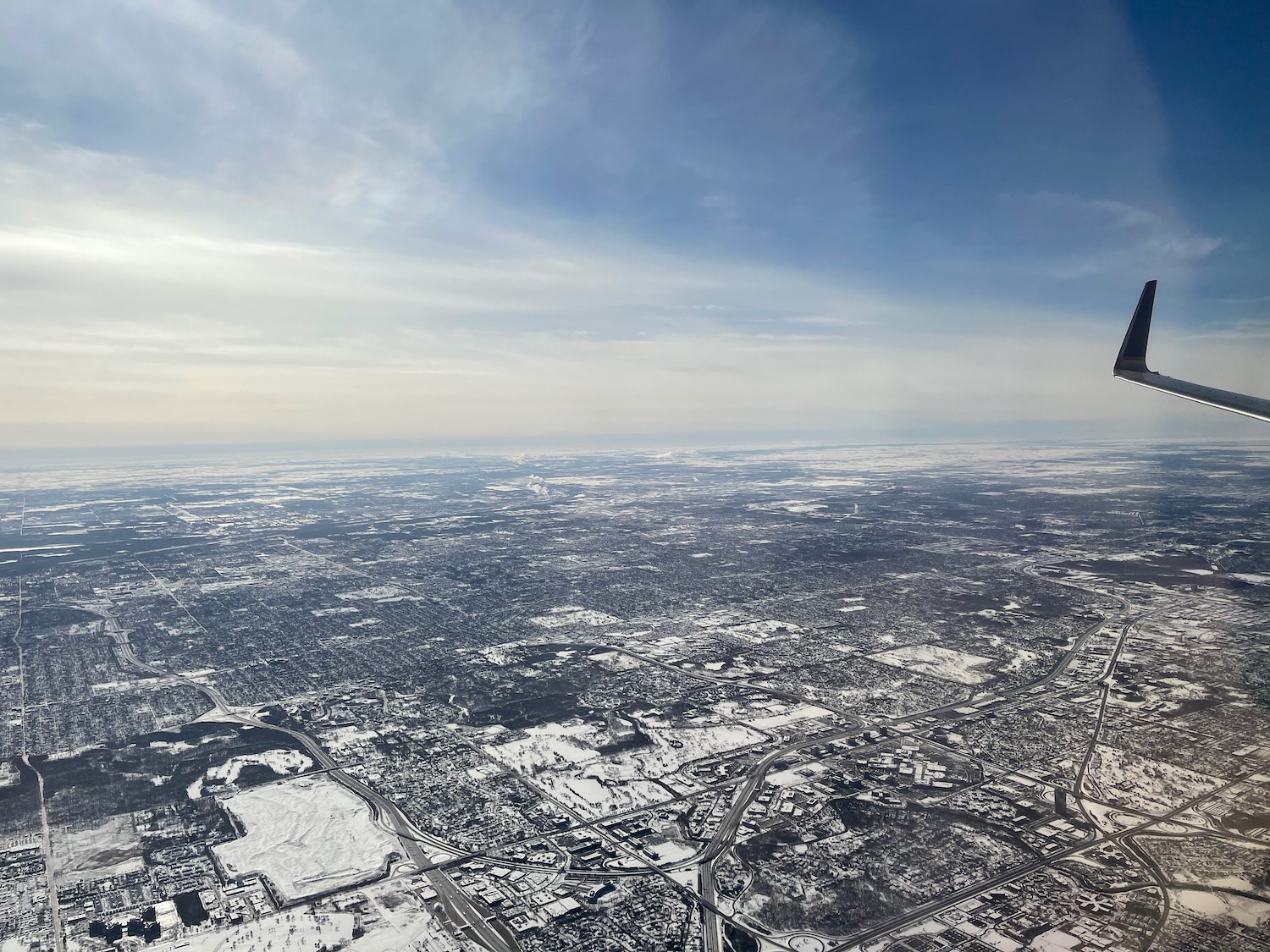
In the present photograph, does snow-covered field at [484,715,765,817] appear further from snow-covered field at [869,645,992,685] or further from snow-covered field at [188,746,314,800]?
snow-covered field at [869,645,992,685]

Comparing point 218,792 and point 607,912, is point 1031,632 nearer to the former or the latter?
point 607,912

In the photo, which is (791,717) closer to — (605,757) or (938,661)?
(605,757)

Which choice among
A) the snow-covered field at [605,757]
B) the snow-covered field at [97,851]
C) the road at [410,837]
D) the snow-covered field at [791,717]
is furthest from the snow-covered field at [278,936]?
the snow-covered field at [791,717]

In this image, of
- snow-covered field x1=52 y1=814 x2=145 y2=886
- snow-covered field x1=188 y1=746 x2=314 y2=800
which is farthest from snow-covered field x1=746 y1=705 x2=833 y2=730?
snow-covered field x1=52 y1=814 x2=145 y2=886

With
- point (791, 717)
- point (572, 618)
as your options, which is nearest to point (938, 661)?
point (791, 717)

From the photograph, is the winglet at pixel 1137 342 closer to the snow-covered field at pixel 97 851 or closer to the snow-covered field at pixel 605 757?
Result: the snow-covered field at pixel 605 757

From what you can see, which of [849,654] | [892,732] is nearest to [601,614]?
[849,654]
